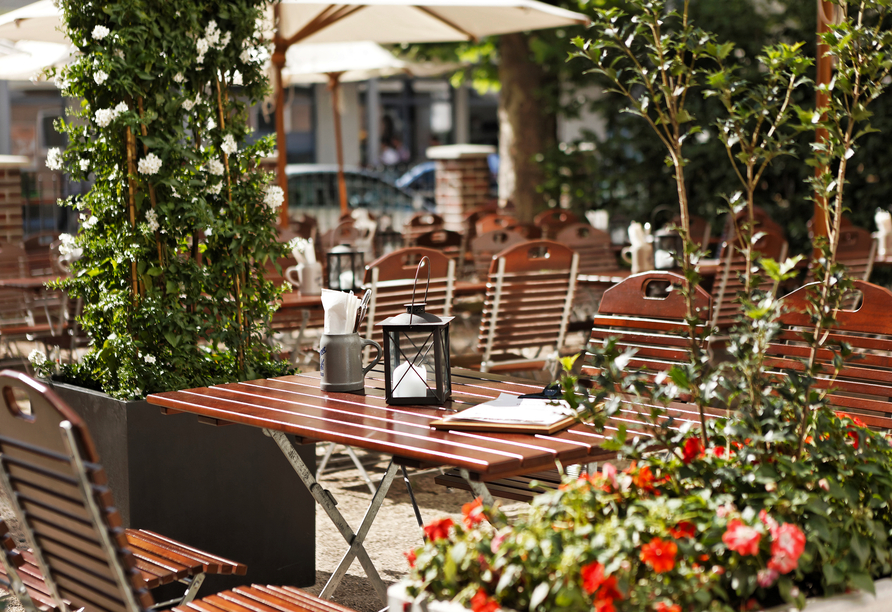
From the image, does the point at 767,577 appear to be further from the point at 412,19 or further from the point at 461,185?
the point at 461,185

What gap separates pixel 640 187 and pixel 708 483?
937 centimetres

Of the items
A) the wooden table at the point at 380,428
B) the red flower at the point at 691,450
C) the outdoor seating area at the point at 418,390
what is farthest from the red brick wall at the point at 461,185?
the red flower at the point at 691,450

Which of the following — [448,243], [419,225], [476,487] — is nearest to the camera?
[476,487]

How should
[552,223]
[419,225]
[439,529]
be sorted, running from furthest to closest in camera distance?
Answer: [419,225] → [552,223] → [439,529]

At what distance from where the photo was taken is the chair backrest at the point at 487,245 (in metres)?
7.04

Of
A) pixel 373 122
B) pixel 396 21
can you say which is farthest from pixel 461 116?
pixel 396 21

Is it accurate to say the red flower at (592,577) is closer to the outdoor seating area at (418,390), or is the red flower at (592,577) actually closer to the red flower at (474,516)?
the outdoor seating area at (418,390)

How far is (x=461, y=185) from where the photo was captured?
12.1 metres

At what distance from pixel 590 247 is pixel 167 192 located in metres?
4.20

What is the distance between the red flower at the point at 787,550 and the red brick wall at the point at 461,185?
10.2 metres

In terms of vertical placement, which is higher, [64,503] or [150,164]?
[150,164]

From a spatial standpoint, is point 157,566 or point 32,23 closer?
point 157,566

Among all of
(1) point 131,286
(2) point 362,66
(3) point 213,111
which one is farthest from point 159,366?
(2) point 362,66

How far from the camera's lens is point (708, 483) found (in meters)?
2.10
